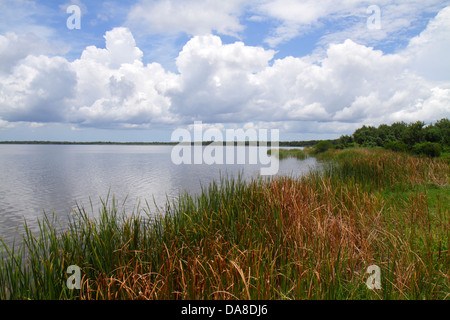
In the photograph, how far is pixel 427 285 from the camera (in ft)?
12.0

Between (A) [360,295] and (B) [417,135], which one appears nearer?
(A) [360,295]

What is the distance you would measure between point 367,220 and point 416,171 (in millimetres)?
8238

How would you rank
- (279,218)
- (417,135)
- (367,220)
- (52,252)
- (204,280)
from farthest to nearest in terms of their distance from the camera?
1. (417,135)
2. (367,220)
3. (279,218)
4. (52,252)
5. (204,280)

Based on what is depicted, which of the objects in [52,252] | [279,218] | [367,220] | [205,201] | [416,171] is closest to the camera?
[52,252]

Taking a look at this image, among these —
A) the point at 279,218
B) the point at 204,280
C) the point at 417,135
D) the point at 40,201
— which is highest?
the point at 417,135

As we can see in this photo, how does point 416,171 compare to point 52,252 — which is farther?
point 416,171

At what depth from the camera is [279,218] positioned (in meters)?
5.38

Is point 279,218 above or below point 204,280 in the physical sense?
above

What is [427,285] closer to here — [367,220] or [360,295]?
[360,295]
